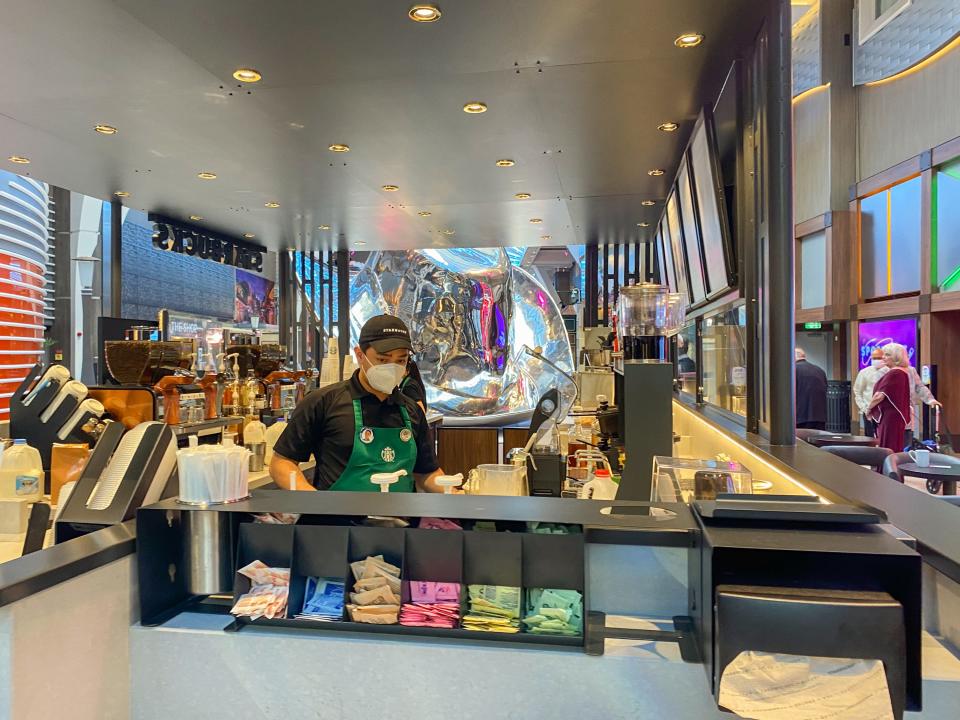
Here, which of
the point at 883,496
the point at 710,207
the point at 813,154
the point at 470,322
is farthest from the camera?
the point at 813,154

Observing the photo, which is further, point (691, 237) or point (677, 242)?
point (677, 242)

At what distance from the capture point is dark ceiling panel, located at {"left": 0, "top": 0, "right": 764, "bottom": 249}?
283cm

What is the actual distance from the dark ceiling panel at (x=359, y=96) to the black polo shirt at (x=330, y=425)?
1633 mm

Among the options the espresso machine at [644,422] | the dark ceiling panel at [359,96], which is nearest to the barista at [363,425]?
the espresso machine at [644,422]

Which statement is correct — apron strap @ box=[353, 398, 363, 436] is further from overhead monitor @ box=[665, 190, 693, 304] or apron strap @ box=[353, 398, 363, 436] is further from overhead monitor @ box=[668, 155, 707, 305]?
overhead monitor @ box=[665, 190, 693, 304]

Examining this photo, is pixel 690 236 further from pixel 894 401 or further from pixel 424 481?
pixel 894 401

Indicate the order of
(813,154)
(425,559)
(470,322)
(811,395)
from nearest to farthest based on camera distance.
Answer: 1. (425,559)
2. (811,395)
3. (470,322)
4. (813,154)

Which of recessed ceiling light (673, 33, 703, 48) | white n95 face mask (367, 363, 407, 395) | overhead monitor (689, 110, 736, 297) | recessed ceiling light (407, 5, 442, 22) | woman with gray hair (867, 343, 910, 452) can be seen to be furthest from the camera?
woman with gray hair (867, 343, 910, 452)

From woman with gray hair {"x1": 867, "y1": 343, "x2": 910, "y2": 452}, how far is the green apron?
5596 millimetres

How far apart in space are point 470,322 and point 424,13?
6576mm

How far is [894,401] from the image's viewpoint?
618 centimetres

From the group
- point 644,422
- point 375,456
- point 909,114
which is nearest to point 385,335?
point 375,456

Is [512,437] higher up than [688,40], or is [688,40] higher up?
[688,40]

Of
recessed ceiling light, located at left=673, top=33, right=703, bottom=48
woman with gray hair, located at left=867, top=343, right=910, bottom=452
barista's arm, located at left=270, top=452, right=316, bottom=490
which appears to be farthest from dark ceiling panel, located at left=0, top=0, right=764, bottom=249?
woman with gray hair, located at left=867, top=343, right=910, bottom=452
